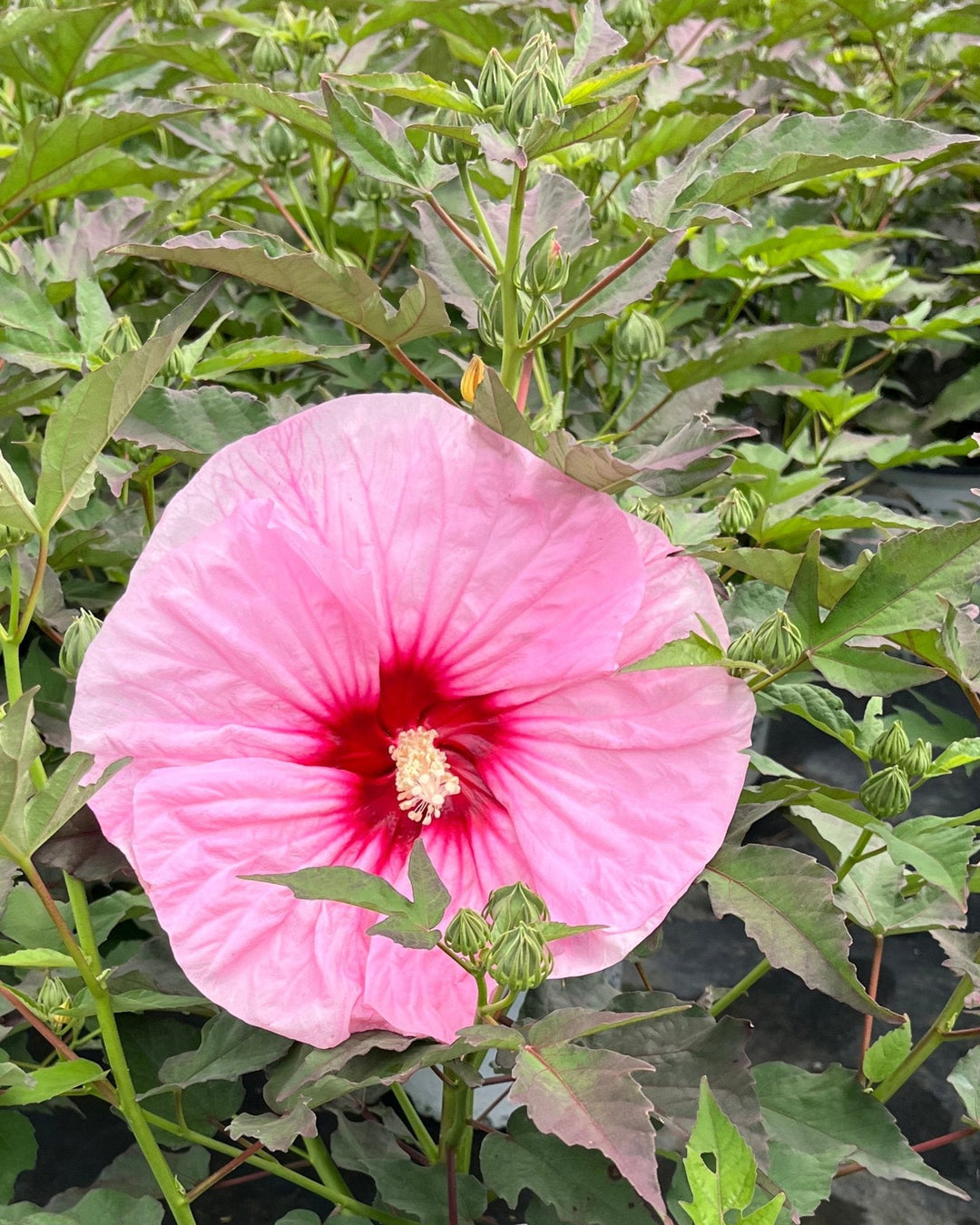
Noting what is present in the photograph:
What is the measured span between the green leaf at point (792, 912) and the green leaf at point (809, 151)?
310 mm

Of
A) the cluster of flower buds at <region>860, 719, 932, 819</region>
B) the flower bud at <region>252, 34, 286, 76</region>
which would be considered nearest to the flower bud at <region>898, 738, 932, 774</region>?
the cluster of flower buds at <region>860, 719, 932, 819</region>

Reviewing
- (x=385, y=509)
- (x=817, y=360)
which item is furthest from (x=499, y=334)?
(x=817, y=360)

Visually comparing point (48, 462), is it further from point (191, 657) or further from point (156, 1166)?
point (156, 1166)

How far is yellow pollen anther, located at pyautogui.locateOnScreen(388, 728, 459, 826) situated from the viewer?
57 cm

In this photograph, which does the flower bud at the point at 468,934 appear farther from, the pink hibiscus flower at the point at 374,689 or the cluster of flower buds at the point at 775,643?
the cluster of flower buds at the point at 775,643

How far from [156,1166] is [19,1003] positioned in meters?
0.10

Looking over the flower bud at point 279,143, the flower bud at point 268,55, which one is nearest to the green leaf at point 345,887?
the flower bud at point 279,143

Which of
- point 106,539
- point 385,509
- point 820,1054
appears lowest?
point 820,1054

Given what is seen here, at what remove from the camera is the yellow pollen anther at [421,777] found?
0.57 meters

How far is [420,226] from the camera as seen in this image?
756mm

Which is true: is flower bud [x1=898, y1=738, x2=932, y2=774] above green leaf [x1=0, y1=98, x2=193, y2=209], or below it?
below

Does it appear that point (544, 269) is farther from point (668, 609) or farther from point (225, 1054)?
point (225, 1054)

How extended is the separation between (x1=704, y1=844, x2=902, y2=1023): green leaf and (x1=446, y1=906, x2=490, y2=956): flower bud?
5.2 inches

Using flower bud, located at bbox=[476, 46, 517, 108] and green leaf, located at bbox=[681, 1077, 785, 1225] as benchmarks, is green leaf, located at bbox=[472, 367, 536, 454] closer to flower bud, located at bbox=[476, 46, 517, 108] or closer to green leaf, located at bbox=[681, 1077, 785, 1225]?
flower bud, located at bbox=[476, 46, 517, 108]
